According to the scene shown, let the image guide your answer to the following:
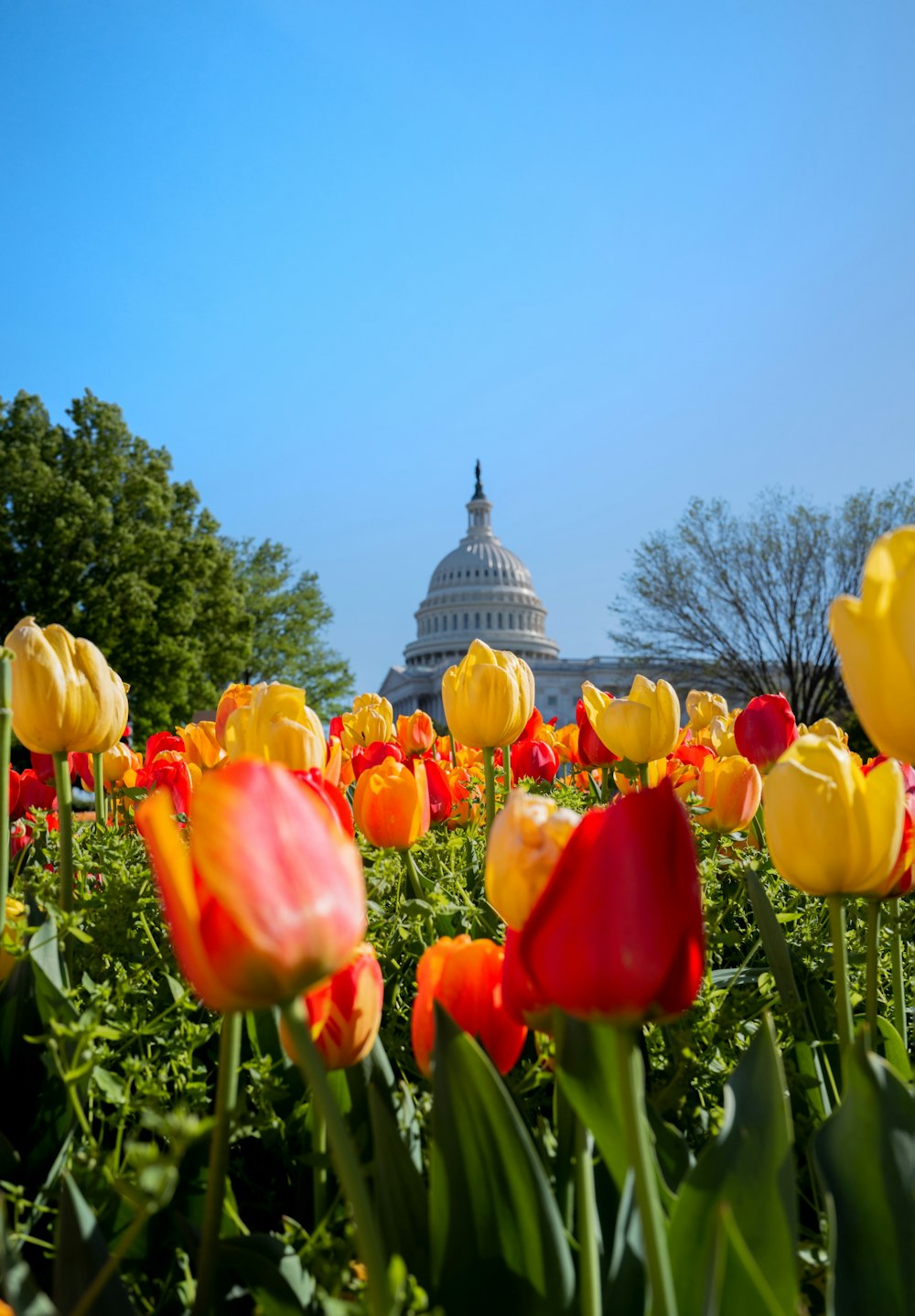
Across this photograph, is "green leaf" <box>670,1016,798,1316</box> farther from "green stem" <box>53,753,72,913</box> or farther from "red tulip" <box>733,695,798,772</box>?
"red tulip" <box>733,695,798,772</box>

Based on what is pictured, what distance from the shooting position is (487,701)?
171 cm

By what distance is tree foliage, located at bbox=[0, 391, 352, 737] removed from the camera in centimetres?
2241

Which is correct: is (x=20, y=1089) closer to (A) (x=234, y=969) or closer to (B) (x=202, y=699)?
(A) (x=234, y=969)

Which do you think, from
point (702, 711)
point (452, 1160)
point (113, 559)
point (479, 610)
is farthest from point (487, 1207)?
point (479, 610)

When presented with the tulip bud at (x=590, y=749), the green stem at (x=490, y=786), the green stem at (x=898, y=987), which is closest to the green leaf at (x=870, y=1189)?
the green stem at (x=898, y=987)

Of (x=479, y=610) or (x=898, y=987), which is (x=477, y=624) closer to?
(x=479, y=610)

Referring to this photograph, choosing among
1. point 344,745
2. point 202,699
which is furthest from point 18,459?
point 344,745

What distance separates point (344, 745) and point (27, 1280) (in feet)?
7.98

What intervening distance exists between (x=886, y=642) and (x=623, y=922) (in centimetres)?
32

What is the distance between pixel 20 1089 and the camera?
1.17 m

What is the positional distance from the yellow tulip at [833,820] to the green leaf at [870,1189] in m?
0.17

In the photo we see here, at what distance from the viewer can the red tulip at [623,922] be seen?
0.66 m

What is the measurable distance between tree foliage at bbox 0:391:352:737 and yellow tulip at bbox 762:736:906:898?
21.9 metres

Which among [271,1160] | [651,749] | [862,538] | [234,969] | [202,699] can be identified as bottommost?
[271,1160]
